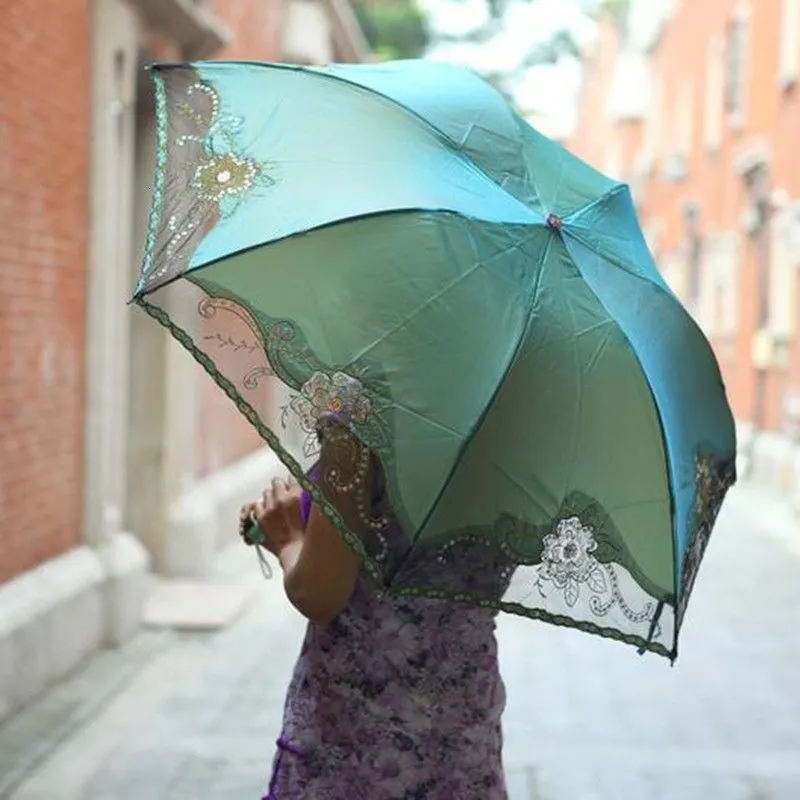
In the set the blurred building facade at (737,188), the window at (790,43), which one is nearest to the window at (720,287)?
the blurred building facade at (737,188)

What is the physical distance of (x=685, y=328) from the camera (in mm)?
2797

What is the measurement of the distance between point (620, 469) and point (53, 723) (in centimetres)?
391

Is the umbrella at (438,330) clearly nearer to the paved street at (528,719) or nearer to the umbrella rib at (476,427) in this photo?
the umbrella rib at (476,427)

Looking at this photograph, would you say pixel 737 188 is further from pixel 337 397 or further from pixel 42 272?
pixel 337 397

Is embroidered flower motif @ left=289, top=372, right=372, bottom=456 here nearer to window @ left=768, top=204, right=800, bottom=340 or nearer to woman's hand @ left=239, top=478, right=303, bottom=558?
woman's hand @ left=239, top=478, right=303, bottom=558

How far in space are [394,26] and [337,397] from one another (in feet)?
90.9

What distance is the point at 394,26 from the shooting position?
28828 mm

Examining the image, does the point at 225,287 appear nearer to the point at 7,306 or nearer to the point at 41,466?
the point at 7,306

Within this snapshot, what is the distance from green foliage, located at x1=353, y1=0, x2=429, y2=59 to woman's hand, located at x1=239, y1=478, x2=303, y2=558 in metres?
26.2

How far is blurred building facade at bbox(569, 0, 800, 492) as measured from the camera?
1725 centimetres

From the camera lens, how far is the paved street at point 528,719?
521 cm

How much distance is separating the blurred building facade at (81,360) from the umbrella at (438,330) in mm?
3502

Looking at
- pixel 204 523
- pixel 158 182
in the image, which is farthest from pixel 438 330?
pixel 204 523

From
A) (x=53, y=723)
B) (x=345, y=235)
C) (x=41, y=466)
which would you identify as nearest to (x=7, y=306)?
(x=41, y=466)
